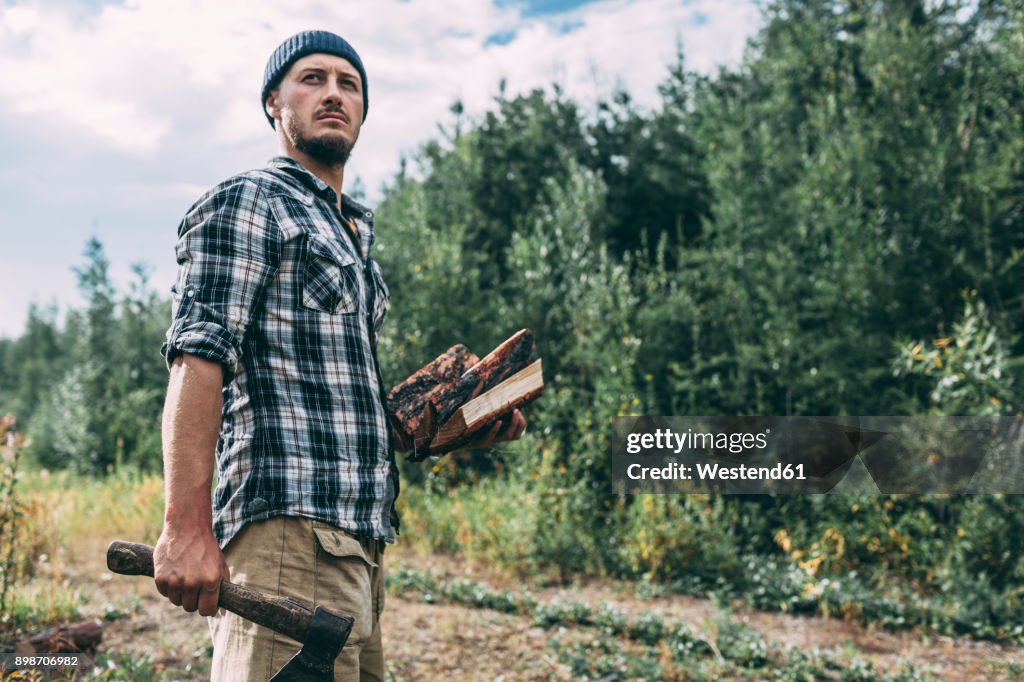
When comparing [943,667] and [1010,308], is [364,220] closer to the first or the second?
[943,667]

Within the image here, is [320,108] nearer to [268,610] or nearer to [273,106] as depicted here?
[273,106]

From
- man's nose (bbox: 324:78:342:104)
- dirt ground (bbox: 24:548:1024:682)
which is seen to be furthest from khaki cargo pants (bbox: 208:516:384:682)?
dirt ground (bbox: 24:548:1024:682)

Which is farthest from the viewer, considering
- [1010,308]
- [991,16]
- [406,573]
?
[991,16]

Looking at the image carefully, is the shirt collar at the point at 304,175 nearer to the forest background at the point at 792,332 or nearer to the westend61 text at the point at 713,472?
the forest background at the point at 792,332

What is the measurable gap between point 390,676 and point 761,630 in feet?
8.89

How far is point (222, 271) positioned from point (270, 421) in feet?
1.13

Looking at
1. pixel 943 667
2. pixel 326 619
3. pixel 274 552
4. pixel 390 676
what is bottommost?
pixel 943 667

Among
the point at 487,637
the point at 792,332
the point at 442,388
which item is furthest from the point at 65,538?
the point at 792,332

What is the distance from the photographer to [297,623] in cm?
157

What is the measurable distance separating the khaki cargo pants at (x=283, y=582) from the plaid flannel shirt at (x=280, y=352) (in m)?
0.04

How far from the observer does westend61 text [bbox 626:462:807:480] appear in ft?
22.6

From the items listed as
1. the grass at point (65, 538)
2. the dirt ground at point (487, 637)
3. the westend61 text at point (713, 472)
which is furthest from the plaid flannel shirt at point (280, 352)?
the westend61 text at point (713, 472)

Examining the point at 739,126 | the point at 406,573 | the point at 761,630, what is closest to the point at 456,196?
the point at 739,126

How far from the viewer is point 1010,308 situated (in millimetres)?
6953
